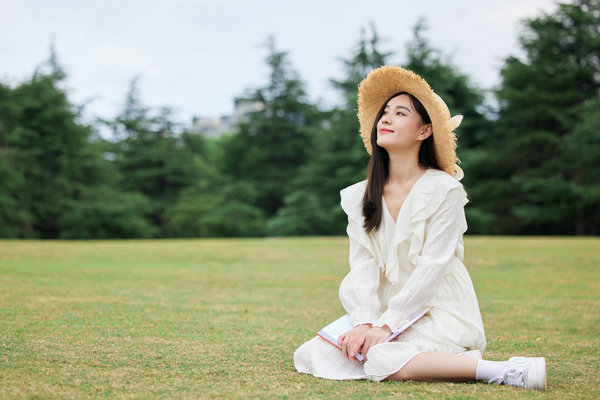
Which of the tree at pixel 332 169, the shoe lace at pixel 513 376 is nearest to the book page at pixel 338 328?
the shoe lace at pixel 513 376

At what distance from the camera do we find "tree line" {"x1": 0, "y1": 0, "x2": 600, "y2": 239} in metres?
30.1

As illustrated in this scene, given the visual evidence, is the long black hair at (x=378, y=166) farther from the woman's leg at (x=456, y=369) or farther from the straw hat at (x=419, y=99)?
the woman's leg at (x=456, y=369)

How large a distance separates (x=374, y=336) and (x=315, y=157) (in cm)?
3370

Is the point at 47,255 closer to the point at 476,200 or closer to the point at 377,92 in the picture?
the point at 377,92

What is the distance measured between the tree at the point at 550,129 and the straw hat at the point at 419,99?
26.6 metres

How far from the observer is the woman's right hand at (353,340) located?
330 cm

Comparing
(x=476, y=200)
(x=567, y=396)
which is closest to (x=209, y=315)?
(x=567, y=396)

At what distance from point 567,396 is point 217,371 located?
70.4 inches

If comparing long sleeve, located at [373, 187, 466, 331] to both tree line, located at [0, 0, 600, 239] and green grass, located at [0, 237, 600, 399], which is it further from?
tree line, located at [0, 0, 600, 239]

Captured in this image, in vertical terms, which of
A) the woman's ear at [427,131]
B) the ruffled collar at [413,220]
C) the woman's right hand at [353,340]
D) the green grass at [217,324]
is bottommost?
the green grass at [217,324]

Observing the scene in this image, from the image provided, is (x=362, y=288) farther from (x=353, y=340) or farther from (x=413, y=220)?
(x=413, y=220)

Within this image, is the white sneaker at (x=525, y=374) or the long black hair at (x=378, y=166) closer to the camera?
the white sneaker at (x=525, y=374)

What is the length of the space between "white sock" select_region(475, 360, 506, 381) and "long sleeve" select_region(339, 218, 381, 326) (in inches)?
24.5

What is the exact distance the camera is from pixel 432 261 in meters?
3.43
